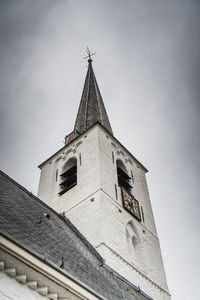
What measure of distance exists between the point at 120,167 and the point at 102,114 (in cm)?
583

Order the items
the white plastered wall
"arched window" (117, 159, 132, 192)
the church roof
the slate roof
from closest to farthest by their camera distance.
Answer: the slate roof
the white plastered wall
"arched window" (117, 159, 132, 192)
the church roof

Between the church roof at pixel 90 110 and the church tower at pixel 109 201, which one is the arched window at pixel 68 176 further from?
the church roof at pixel 90 110

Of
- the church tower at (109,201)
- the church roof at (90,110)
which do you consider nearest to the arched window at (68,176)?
the church tower at (109,201)

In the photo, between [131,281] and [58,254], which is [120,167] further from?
[58,254]

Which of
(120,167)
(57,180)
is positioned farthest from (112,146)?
(57,180)

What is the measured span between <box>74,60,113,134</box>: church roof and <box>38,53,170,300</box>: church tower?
299 centimetres

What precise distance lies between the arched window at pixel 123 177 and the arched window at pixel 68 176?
2.13 metres

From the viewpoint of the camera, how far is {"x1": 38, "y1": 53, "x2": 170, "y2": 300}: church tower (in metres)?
11.6

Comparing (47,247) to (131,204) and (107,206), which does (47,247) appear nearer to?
(107,206)

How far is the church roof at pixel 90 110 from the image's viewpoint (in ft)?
69.4

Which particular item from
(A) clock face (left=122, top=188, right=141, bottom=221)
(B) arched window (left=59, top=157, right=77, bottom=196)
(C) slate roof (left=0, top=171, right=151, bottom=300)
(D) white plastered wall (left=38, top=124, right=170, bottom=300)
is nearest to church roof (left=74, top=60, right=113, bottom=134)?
(B) arched window (left=59, top=157, right=77, bottom=196)

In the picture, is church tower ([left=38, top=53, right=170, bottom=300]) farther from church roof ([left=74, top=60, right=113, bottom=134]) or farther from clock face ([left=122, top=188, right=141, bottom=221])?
church roof ([left=74, top=60, right=113, bottom=134])

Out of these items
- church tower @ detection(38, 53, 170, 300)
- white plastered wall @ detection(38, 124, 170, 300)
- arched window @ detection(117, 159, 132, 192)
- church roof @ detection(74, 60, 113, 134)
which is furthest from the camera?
church roof @ detection(74, 60, 113, 134)

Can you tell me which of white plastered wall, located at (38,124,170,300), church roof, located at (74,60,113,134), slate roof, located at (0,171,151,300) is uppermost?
church roof, located at (74,60,113,134)
